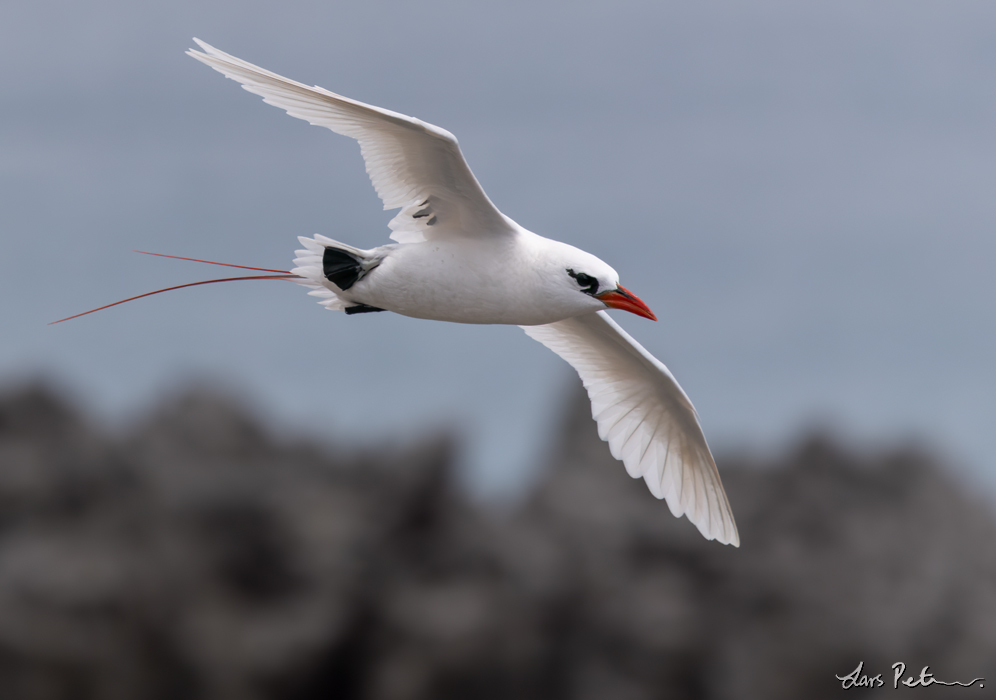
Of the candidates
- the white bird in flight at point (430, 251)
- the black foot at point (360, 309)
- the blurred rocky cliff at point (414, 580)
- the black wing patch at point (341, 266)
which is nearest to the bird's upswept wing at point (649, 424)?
the black foot at point (360, 309)

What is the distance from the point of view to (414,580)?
22547 mm

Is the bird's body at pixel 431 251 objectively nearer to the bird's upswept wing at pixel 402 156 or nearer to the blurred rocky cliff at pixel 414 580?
the bird's upswept wing at pixel 402 156

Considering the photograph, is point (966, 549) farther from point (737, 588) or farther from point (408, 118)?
point (408, 118)

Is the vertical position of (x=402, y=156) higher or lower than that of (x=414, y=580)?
higher

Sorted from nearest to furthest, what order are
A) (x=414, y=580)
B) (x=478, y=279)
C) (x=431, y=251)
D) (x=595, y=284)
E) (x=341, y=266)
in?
1. (x=595, y=284)
2. (x=478, y=279)
3. (x=431, y=251)
4. (x=341, y=266)
5. (x=414, y=580)

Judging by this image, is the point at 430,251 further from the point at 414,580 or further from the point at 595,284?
the point at 414,580

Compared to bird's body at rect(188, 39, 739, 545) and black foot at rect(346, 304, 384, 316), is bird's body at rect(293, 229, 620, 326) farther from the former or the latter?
black foot at rect(346, 304, 384, 316)

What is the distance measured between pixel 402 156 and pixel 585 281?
183 cm

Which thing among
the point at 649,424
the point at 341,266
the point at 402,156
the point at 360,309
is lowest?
the point at 649,424

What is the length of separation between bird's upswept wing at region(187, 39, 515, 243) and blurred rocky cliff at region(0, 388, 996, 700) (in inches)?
570

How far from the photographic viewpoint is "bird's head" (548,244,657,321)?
8445mm

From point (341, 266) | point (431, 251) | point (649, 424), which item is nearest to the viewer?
point (431, 251)

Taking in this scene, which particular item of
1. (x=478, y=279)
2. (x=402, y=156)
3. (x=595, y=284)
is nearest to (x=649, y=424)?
(x=595, y=284)

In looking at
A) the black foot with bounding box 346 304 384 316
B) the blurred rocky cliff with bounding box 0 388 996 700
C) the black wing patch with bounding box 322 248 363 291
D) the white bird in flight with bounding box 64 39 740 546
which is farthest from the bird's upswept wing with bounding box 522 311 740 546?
the blurred rocky cliff with bounding box 0 388 996 700
